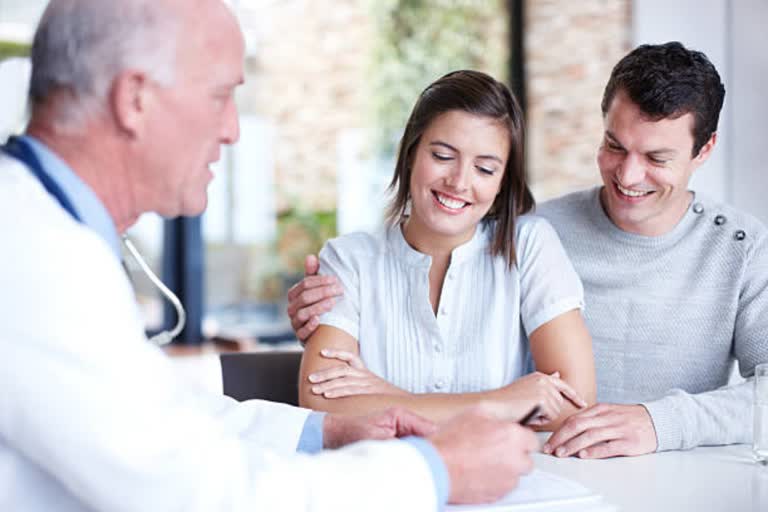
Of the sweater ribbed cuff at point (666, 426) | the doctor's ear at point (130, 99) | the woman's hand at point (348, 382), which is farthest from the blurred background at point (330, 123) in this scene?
the doctor's ear at point (130, 99)

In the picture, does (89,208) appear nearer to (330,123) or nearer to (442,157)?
(442,157)

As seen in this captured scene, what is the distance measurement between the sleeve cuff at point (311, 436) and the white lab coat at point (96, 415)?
46 centimetres

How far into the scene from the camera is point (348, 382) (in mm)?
1877

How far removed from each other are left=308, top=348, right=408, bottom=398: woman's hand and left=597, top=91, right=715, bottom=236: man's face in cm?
68

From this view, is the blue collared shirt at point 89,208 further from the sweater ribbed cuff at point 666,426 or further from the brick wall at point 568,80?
the brick wall at point 568,80

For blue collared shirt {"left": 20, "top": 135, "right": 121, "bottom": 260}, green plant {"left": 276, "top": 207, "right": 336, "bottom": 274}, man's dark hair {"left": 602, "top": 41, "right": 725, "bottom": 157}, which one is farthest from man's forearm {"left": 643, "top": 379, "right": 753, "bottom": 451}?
green plant {"left": 276, "top": 207, "right": 336, "bottom": 274}

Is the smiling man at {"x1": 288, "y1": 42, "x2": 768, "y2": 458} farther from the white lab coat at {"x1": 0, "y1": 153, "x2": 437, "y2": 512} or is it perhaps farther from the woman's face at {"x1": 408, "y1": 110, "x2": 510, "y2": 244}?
the white lab coat at {"x1": 0, "y1": 153, "x2": 437, "y2": 512}

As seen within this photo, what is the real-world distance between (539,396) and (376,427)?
48 cm

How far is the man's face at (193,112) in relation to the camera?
1.10 meters

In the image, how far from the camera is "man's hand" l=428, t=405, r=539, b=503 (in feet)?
3.72

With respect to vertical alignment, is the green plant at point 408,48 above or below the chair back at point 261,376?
above

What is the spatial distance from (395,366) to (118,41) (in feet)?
3.73

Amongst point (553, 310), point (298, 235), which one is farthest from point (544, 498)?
point (298, 235)

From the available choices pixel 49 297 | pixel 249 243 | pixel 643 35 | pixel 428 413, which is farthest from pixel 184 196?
pixel 249 243
